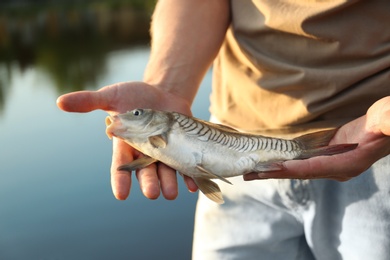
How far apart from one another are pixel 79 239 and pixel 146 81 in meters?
2.71

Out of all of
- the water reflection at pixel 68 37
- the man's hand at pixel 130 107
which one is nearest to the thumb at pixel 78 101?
the man's hand at pixel 130 107

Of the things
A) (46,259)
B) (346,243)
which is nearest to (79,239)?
(46,259)

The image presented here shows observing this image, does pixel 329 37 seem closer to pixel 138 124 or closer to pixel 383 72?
pixel 383 72

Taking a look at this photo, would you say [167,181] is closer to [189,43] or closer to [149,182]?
[149,182]

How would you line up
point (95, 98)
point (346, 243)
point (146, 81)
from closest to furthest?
point (95, 98) < point (346, 243) < point (146, 81)

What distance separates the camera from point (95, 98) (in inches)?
69.4

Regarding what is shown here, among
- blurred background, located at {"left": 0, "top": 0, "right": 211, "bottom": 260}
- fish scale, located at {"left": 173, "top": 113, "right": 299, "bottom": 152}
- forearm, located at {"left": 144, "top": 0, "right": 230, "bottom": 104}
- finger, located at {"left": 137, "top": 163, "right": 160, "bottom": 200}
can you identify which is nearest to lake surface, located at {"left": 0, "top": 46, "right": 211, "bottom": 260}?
blurred background, located at {"left": 0, "top": 0, "right": 211, "bottom": 260}

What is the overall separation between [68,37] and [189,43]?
1414 centimetres

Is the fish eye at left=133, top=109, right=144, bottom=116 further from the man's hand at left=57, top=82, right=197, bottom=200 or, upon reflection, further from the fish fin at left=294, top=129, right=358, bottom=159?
the fish fin at left=294, top=129, right=358, bottom=159

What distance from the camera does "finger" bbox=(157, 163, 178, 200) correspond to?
1627 mm

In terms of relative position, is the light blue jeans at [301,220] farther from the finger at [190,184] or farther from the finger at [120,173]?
the finger at [120,173]

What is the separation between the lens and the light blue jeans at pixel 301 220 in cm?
181

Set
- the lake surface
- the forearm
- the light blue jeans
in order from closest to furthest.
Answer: the light blue jeans → the forearm → the lake surface

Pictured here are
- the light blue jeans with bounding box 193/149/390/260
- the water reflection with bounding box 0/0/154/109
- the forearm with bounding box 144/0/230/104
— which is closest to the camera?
the light blue jeans with bounding box 193/149/390/260
